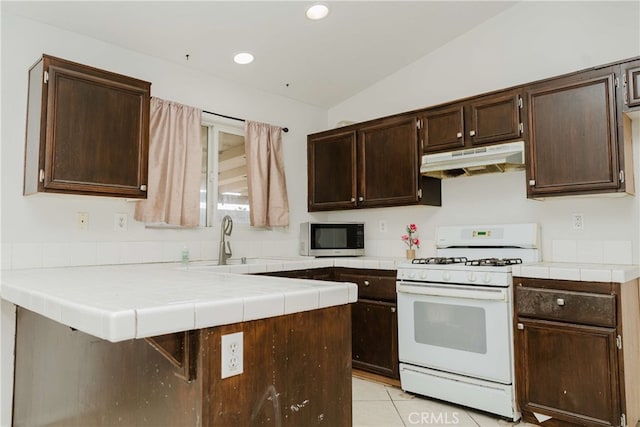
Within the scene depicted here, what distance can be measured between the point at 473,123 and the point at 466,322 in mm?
1431

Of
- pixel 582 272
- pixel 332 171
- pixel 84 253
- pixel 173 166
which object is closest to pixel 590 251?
pixel 582 272

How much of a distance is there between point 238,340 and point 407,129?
2.72 meters

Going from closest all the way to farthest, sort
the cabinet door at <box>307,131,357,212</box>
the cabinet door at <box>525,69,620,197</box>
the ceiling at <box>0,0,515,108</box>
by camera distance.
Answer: the cabinet door at <box>525,69,620,197</box>
the ceiling at <box>0,0,515,108</box>
the cabinet door at <box>307,131,357,212</box>

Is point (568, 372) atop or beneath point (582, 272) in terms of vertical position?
beneath

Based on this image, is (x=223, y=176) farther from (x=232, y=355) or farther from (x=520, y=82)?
(x=232, y=355)

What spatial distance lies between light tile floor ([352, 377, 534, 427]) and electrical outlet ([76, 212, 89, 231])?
6.81 ft

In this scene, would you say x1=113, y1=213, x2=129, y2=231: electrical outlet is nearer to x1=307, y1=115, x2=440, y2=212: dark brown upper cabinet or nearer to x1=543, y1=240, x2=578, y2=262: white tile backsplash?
x1=307, y1=115, x2=440, y2=212: dark brown upper cabinet

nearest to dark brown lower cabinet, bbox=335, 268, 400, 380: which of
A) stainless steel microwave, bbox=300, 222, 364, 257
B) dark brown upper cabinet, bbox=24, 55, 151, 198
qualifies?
stainless steel microwave, bbox=300, 222, 364, 257

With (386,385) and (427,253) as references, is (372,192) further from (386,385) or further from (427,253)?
(386,385)

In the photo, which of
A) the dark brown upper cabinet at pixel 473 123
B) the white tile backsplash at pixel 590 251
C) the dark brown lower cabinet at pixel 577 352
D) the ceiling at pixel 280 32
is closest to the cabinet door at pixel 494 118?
the dark brown upper cabinet at pixel 473 123

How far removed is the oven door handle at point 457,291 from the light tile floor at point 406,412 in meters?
0.73

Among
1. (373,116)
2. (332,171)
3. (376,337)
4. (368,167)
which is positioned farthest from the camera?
(373,116)

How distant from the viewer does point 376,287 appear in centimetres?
326

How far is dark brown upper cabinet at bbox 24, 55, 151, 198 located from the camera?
229 centimetres
